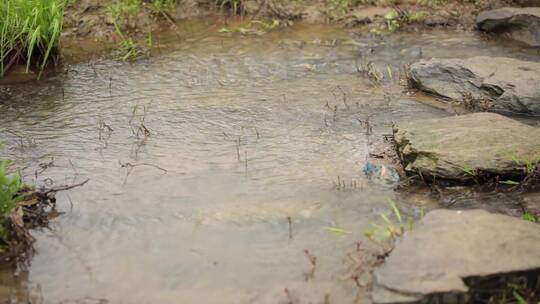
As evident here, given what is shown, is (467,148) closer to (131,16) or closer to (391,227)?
(391,227)

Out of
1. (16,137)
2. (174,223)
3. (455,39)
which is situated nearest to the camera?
(174,223)

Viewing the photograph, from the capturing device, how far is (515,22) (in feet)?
21.5

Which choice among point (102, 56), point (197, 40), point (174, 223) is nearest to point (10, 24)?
point (102, 56)

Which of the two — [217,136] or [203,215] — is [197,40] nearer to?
[217,136]

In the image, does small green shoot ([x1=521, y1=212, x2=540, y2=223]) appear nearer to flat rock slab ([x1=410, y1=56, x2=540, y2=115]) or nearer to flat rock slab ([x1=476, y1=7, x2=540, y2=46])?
flat rock slab ([x1=410, y1=56, x2=540, y2=115])

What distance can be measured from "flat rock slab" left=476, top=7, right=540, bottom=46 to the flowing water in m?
0.31

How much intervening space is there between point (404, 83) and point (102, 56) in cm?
305

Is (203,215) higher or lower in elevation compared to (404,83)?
lower

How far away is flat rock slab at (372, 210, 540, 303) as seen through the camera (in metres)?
2.54

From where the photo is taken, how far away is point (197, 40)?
666 centimetres

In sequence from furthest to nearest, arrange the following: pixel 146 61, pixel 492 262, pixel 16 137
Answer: pixel 146 61, pixel 16 137, pixel 492 262

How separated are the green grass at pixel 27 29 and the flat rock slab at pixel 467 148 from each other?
3.35 meters

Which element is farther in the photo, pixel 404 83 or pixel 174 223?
pixel 404 83

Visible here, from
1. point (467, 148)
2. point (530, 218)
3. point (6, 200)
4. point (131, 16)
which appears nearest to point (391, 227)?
point (530, 218)
